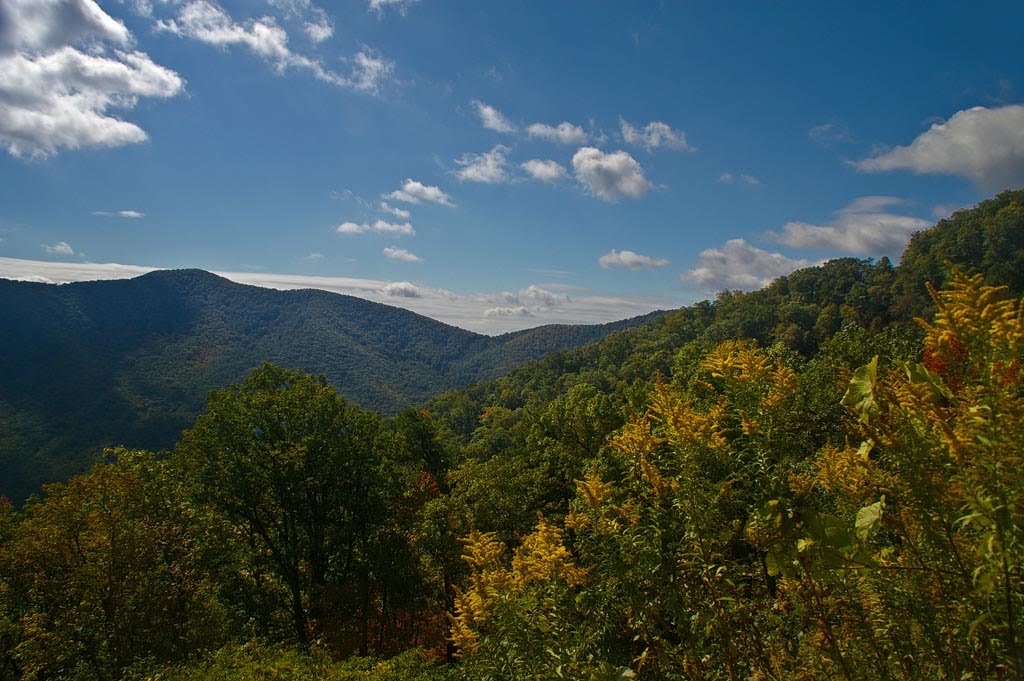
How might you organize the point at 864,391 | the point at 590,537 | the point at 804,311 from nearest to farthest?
1. the point at 864,391
2. the point at 590,537
3. the point at 804,311

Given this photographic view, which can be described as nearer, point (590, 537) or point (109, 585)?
point (590, 537)

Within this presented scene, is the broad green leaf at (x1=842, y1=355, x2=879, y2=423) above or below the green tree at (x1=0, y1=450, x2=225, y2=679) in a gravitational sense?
above

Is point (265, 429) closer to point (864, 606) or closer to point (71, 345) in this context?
point (864, 606)

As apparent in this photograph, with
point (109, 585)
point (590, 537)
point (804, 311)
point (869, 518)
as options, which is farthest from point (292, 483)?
point (804, 311)

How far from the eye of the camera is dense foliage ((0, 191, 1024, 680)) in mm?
2439

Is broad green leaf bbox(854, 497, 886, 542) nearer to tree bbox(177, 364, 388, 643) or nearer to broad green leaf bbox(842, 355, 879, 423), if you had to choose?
broad green leaf bbox(842, 355, 879, 423)

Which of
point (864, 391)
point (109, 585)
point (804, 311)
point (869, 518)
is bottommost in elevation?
point (109, 585)

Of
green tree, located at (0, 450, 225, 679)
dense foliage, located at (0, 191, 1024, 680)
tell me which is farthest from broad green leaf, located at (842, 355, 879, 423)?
green tree, located at (0, 450, 225, 679)

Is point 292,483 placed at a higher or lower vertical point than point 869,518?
lower

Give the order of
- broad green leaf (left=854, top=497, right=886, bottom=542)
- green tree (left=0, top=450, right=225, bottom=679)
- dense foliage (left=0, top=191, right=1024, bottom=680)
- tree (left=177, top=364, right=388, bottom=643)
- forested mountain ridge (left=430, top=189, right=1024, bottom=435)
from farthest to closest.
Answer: forested mountain ridge (left=430, top=189, right=1024, bottom=435), tree (left=177, top=364, right=388, bottom=643), green tree (left=0, top=450, right=225, bottom=679), dense foliage (left=0, top=191, right=1024, bottom=680), broad green leaf (left=854, top=497, right=886, bottom=542)

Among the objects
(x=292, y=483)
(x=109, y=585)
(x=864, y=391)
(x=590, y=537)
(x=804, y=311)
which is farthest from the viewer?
(x=804, y=311)

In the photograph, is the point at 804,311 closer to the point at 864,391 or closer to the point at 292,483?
the point at 292,483

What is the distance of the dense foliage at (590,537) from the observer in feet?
8.00

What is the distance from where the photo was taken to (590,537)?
4773mm
